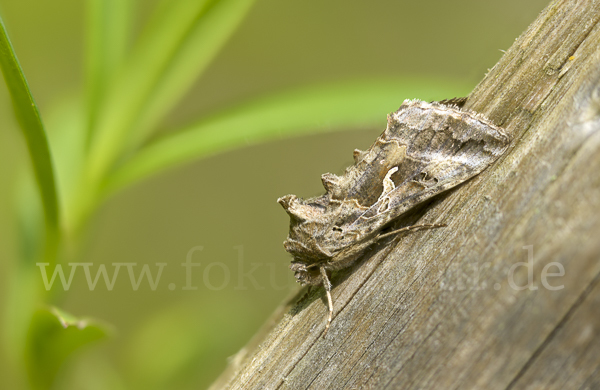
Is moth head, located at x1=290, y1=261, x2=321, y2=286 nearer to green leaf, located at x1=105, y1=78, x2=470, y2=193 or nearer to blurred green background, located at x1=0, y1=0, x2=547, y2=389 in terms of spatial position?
green leaf, located at x1=105, y1=78, x2=470, y2=193

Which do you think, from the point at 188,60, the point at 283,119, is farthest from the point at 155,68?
the point at 283,119

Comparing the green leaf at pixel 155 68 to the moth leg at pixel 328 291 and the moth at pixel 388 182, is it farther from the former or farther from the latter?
the moth leg at pixel 328 291

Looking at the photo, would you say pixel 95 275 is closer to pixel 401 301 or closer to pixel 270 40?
pixel 270 40

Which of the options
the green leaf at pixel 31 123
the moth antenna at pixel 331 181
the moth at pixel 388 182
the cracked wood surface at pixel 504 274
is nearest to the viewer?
the cracked wood surface at pixel 504 274

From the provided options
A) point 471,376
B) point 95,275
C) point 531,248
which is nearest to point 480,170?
point 531,248

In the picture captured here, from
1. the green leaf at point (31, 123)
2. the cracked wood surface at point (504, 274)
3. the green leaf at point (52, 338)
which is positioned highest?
the cracked wood surface at point (504, 274)

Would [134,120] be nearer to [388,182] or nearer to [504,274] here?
[388,182]

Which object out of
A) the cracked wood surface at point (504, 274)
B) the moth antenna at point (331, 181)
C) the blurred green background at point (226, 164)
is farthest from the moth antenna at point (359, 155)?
the blurred green background at point (226, 164)

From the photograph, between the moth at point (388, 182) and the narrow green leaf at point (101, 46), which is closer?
Answer: the moth at point (388, 182)
